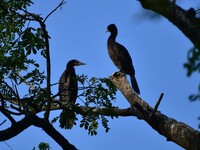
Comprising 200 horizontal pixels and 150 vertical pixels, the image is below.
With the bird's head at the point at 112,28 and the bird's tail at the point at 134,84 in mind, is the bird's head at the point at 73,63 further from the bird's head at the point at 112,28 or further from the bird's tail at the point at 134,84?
the bird's head at the point at 112,28

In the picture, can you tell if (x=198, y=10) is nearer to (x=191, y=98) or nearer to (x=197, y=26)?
(x=197, y=26)

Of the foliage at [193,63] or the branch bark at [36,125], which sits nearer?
the foliage at [193,63]

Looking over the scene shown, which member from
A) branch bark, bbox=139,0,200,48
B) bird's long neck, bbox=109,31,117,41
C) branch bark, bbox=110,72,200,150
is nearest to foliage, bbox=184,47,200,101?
branch bark, bbox=139,0,200,48

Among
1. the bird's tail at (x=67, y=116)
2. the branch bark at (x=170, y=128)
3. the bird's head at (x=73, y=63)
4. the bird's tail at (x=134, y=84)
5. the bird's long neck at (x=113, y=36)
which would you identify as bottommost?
the branch bark at (x=170, y=128)

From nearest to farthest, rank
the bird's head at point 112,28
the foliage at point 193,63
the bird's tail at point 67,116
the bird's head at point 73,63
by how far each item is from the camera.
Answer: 1. the foliage at point 193,63
2. the bird's tail at point 67,116
3. the bird's head at point 73,63
4. the bird's head at point 112,28

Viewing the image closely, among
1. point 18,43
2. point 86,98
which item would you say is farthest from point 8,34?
point 86,98

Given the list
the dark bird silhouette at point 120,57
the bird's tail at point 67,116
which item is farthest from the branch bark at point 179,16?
the dark bird silhouette at point 120,57

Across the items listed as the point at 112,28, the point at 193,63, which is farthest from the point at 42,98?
the point at 112,28

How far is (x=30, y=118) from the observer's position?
5.79 metres

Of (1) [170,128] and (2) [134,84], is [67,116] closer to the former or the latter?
(1) [170,128]

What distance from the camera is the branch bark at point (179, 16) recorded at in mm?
3441

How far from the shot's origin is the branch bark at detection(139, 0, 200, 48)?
344 centimetres

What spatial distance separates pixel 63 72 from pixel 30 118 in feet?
16.5

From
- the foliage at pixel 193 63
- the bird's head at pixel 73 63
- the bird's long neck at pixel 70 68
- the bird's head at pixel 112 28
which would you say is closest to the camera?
the foliage at pixel 193 63
